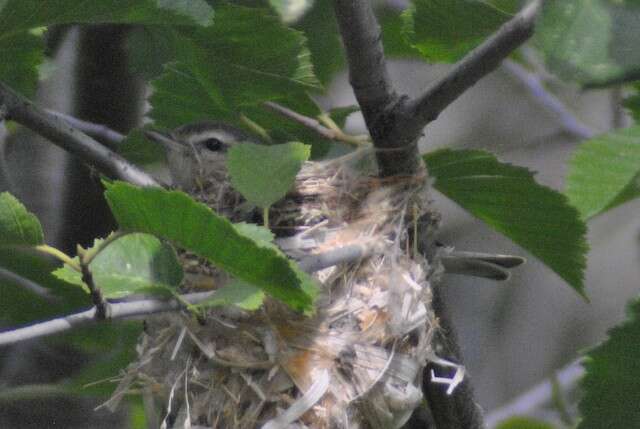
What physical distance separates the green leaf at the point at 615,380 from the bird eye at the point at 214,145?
158 cm

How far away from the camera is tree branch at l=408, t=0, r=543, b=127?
1462mm

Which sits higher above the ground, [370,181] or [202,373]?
[370,181]

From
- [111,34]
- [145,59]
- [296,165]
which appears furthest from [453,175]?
[111,34]

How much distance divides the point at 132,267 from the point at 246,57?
1.90ft

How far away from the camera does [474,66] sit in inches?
63.7

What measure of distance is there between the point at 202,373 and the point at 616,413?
830 mm

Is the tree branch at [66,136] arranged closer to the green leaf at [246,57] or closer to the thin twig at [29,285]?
the green leaf at [246,57]

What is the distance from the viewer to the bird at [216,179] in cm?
238

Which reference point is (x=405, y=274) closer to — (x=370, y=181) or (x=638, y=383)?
(x=370, y=181)

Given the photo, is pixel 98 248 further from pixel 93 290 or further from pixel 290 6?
pixel 290 6

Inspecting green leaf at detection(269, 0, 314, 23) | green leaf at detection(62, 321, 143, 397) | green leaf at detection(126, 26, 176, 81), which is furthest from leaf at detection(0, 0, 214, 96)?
green leaf at detection(126, 26, 176, 81)

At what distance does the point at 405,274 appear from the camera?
6.74 feet

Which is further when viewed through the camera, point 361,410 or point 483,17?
point 361,410

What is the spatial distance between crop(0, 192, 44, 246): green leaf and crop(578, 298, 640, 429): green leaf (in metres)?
0.84
